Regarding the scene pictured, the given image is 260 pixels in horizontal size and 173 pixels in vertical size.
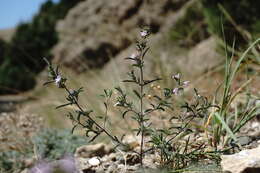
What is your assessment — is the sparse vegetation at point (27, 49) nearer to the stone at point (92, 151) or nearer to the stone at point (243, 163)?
the stone at point (92, 151)

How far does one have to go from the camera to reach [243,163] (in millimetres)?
1235

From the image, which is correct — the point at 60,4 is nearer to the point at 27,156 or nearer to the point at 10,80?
the point at 10,80

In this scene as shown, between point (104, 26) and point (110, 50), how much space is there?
565 millimetres

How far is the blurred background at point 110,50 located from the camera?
→ 309 centimetres

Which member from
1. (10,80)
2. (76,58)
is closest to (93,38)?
(76,58)

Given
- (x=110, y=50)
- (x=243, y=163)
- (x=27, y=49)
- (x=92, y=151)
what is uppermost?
(x=27, y=49)

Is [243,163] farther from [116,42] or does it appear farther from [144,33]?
[116,42]

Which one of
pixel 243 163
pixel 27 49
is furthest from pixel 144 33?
pixel 27 49

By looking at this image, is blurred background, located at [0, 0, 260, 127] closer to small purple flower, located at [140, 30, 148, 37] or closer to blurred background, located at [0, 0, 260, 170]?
blurred background, located at [0, 0, 260, 170]

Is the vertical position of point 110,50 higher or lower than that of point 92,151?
higher

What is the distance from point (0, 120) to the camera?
2.86 m

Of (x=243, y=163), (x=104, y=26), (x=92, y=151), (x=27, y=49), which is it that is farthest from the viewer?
(x=27, y=49)

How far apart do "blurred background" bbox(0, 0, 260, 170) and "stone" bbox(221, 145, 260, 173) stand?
1254 mm

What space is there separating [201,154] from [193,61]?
4.90 metres
